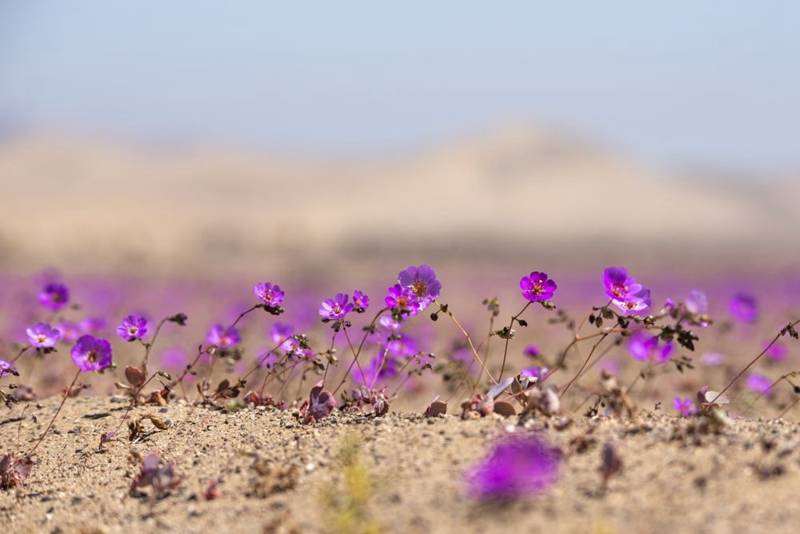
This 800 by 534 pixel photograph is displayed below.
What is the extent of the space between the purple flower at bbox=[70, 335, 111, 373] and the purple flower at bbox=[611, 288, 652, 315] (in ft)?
7.76

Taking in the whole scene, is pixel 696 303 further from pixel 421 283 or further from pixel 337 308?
pixel 337 308

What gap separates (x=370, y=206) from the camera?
170ft

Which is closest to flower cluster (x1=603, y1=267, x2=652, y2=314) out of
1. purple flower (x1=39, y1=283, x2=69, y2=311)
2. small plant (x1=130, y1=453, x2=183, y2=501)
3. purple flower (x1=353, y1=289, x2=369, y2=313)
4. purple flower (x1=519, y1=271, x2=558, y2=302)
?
purple flower (x1=519, y1=271, x2=558, y2=302)

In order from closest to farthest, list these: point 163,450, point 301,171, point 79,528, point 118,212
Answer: point 79,528 → point 163,450 → point 118,212 → point 301,171

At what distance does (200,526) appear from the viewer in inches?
118

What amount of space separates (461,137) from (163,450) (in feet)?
237

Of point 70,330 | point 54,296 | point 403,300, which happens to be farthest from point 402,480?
point 70,330

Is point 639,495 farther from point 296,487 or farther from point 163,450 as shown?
point 163,450

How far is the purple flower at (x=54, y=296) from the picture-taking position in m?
5.39

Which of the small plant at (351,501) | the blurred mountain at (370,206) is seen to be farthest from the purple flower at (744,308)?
the blurred mountain at (370,206)

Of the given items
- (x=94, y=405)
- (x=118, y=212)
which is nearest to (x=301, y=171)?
(x=118, y=212)

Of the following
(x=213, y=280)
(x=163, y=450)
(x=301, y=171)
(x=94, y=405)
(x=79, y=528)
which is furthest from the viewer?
(x=301, y=171)

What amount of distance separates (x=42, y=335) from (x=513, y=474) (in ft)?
9.66

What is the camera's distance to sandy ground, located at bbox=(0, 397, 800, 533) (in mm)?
2676
